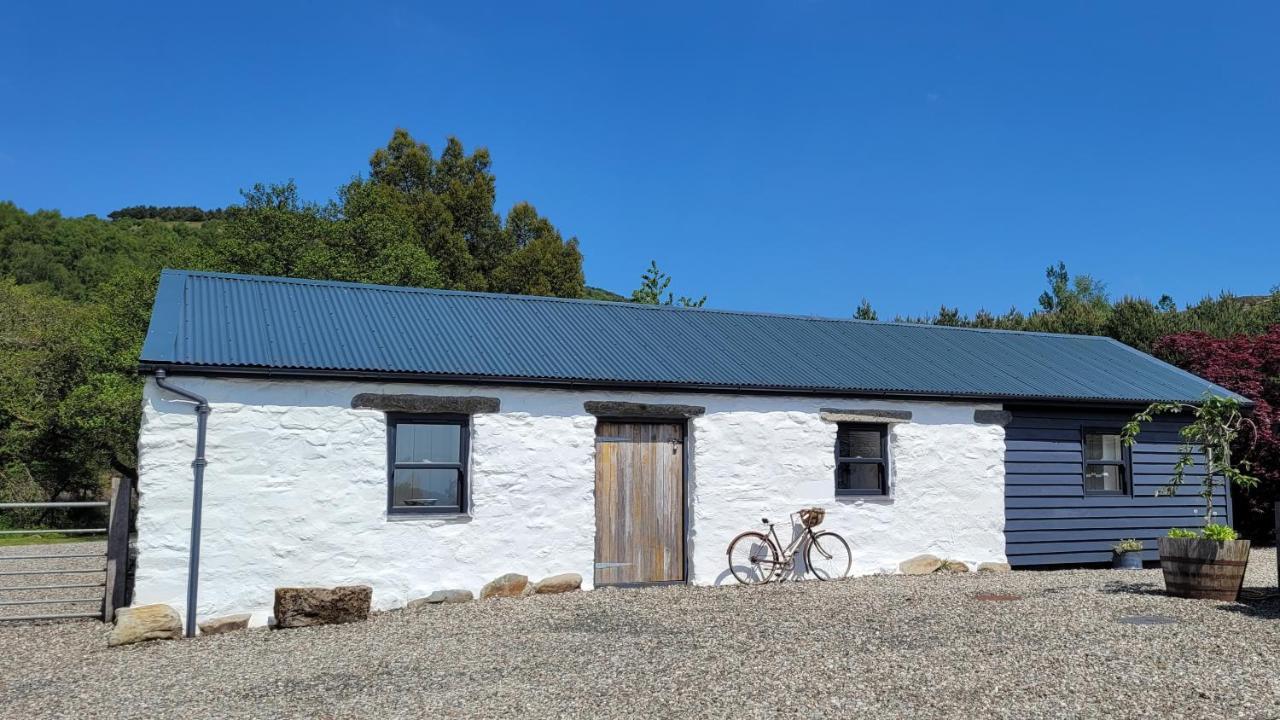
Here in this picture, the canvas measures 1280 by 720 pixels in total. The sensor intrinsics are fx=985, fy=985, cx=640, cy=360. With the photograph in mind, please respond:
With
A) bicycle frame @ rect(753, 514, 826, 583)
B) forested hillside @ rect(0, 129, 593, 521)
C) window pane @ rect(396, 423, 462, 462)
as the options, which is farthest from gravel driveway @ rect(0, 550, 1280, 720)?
forested hillside @ rect(0, 129, 593, 521)

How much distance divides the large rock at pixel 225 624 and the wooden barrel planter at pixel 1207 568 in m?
10.3

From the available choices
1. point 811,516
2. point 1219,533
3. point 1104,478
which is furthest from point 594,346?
point 1104,478

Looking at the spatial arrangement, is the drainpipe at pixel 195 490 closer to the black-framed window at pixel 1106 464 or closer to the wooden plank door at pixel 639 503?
the wooden plank door at pixel 639 503

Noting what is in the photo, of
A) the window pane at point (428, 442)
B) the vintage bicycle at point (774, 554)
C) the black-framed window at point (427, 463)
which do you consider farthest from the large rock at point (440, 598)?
the vintage bicycle at point (774, 554)

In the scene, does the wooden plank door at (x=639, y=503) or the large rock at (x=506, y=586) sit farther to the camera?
the wooden plank door at (x=639, y=503)

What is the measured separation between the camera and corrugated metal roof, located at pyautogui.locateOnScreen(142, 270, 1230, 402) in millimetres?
11747

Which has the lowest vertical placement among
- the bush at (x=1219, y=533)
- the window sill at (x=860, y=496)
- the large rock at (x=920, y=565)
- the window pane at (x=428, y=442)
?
the large rock at (x=920, y=565)

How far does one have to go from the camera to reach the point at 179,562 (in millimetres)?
10445

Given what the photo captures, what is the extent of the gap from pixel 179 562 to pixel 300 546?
1.22m

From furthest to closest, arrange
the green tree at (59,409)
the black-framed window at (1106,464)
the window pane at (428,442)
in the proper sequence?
the green tree at (59,409)
the black-framed window at (1106,464)
the window pane at (428,442)

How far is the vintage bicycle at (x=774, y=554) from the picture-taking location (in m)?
13.1

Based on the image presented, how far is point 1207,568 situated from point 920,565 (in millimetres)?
3965

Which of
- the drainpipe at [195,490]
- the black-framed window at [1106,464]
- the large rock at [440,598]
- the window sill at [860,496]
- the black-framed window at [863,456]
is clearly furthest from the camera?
the black-framed window at [1106,464]

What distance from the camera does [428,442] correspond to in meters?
11.9
